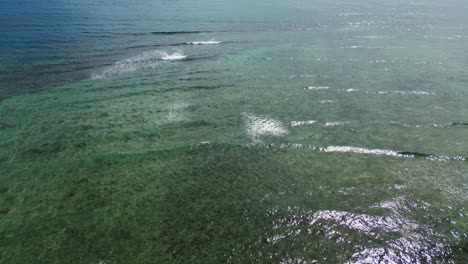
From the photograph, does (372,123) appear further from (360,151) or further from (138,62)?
(138,62)

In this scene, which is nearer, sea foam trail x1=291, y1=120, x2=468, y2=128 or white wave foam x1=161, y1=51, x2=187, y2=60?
sea foam trail x1=291, y1=120, x2=468, y2=128

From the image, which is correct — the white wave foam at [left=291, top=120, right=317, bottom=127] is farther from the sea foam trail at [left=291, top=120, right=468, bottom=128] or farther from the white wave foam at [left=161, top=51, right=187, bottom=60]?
the white wave foam at [left=161, top=51, right=187, bottom=60]

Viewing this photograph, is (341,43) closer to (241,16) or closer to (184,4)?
(241,16)

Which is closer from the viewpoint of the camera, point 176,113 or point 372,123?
point 372,123

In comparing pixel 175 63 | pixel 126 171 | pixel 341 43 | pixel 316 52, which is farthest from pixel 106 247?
pixel 341 43

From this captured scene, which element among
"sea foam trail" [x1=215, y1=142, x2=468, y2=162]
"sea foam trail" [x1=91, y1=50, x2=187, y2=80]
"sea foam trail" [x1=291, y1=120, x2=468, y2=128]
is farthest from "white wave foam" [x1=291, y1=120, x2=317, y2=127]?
"sea foam trail" [x1=91, y1=50, x2=187, y2=80]

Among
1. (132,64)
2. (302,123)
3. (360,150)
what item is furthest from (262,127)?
(132,64)

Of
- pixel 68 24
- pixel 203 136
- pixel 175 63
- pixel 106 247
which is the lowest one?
pixel 106 247
